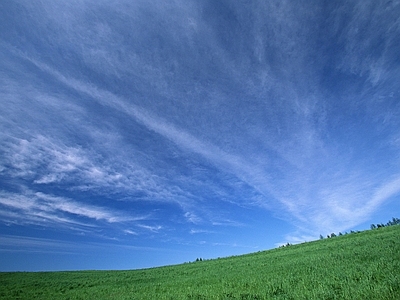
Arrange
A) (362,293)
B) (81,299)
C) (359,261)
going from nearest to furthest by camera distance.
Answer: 1. (362,293)
2. (359,261)
3. (81,299)

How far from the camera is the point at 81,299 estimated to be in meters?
22.7

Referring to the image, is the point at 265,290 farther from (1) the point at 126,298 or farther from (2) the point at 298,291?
(1) the point at 126,298

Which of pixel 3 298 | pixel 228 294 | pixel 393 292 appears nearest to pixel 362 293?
pixel 393 292

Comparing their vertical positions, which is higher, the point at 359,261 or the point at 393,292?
the point at 359,261

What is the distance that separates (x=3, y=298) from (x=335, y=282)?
34117 mm

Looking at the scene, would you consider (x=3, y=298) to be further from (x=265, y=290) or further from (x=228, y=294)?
(x=265, y=290)

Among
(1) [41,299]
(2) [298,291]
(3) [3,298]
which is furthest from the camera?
(3) [3,298]

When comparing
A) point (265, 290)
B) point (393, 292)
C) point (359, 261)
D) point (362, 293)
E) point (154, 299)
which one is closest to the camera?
point (393, 292)

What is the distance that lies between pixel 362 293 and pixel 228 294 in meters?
8.82

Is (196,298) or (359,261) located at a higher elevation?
(359,261)

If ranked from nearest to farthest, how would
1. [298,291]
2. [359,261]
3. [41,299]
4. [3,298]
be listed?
[298,291] < [359,261] < [41,299] < [3,298]

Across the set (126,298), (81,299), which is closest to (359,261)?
(126,298)

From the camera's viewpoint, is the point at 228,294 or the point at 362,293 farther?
the point at 228,294

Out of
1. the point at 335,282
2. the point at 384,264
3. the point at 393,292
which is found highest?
the point at 384,264
